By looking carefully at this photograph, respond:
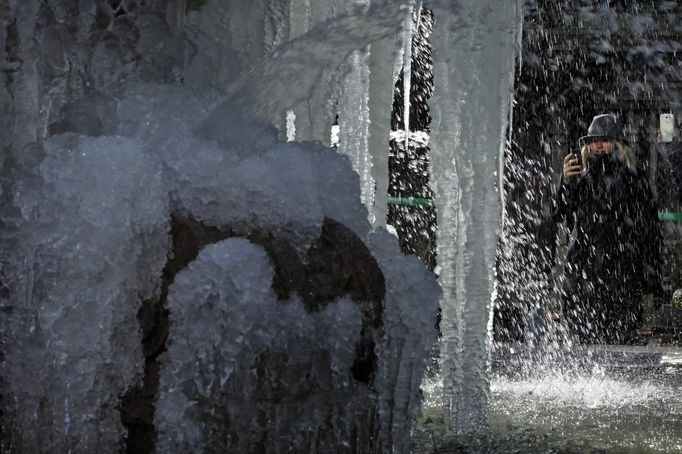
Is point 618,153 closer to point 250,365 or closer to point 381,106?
point 381,106

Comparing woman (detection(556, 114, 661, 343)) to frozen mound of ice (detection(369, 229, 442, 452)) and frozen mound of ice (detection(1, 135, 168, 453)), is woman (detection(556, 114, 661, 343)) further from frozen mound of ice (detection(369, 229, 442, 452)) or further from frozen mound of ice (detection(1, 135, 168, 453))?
frozen mound of ice (detection(1, 135, 168, 453))

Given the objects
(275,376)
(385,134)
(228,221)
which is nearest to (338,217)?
(228,221)

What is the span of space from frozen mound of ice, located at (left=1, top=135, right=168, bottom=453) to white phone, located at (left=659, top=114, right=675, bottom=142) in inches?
452

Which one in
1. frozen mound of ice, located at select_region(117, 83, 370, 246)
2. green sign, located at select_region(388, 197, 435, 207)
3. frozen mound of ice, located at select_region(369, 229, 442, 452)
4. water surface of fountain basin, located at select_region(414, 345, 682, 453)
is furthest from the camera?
green sign, located at select_region(388, 197, 435, 207)

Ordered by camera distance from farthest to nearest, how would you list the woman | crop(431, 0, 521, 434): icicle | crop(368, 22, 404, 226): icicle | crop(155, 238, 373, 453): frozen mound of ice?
the woman, crop(368, 22, 404, 226): icicle, crop(431, 0, 521, 434): icicle, crop(155, 238, 373, 453): frozen mound of ice

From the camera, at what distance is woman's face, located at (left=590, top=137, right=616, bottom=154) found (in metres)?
6.57

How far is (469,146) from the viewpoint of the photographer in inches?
160

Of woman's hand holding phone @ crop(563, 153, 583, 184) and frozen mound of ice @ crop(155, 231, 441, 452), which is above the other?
woman's hand holding phone @ crop(563, 153, 583, 184)

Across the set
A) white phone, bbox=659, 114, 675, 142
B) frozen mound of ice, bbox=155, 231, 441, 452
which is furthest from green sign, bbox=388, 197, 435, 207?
frozen mound of ice, bbox=155, 231, 441, 452

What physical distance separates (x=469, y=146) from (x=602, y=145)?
2802 mm

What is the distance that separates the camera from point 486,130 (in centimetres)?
406

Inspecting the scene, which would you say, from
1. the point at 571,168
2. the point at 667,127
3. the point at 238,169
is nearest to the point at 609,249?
the point at 571,168

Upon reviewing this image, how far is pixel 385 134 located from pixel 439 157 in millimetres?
506

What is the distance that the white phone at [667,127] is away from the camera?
12.9 meters
